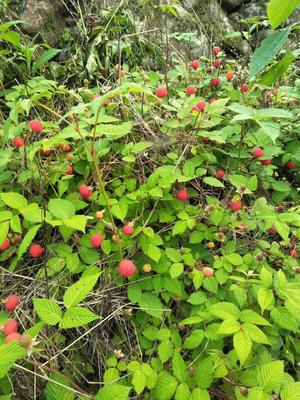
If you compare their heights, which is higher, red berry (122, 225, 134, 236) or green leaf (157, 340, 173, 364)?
red berry (122, 225, 134, 236)

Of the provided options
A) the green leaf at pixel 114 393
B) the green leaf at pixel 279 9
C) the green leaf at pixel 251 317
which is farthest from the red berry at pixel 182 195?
the green leaf at pixel 279 9

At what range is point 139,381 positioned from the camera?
1.06 metres

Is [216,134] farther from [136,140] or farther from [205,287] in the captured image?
[205,287]

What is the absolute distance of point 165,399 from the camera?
40.3 inches

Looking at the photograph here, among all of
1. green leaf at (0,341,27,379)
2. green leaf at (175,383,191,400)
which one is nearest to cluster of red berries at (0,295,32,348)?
green leaf at (0,341,27,379)

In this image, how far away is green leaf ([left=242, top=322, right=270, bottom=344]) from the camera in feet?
3.16

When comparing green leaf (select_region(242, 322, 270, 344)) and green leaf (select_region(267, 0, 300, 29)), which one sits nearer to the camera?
green leaf (select_region(267, 0, 300, 29))

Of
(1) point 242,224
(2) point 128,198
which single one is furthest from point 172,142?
(1) point 242,224

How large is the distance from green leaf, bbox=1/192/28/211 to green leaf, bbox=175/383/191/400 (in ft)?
2.59

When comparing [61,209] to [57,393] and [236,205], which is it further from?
[236,205]

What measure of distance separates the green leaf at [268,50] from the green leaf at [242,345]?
0.69 m

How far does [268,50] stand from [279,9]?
130mm

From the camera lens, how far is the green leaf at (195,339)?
1.14 meters

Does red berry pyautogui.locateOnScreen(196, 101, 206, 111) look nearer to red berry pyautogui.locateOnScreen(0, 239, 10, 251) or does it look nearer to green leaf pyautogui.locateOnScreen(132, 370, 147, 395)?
red berry pyautogui.locateOnScreen(0, 239, 10, 251)
